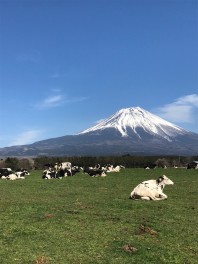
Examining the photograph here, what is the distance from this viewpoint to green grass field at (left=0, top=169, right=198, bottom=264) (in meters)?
11.3

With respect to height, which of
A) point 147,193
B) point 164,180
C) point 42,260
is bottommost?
point 42,260

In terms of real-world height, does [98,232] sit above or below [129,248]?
above

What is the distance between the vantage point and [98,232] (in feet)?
44.0

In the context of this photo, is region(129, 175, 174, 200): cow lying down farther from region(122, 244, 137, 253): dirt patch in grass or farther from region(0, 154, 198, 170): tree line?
region(0, 154, 198, 170): tree line

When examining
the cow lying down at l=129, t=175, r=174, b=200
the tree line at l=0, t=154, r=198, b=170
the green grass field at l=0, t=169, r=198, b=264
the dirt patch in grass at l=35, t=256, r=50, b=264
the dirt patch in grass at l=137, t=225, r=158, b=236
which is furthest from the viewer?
the tree line at l=0, t=154, r=198, b=170

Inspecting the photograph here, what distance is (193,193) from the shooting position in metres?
24.2

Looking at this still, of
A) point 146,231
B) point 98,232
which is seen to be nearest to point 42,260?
point 98,232

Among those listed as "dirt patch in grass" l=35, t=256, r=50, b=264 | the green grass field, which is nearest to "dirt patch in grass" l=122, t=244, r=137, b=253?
the green grass field

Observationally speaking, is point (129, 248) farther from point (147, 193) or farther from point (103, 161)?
point (103, 161)

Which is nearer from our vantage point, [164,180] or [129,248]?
[129,248]

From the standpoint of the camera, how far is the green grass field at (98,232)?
11.3 m

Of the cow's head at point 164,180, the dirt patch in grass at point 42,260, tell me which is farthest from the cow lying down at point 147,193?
the dirt patch in grass at point 42,260

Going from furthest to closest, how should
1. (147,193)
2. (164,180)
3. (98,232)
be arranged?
(164,180) → (147,193) → (98,232)

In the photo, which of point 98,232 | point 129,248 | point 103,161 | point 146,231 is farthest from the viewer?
point 103,161
